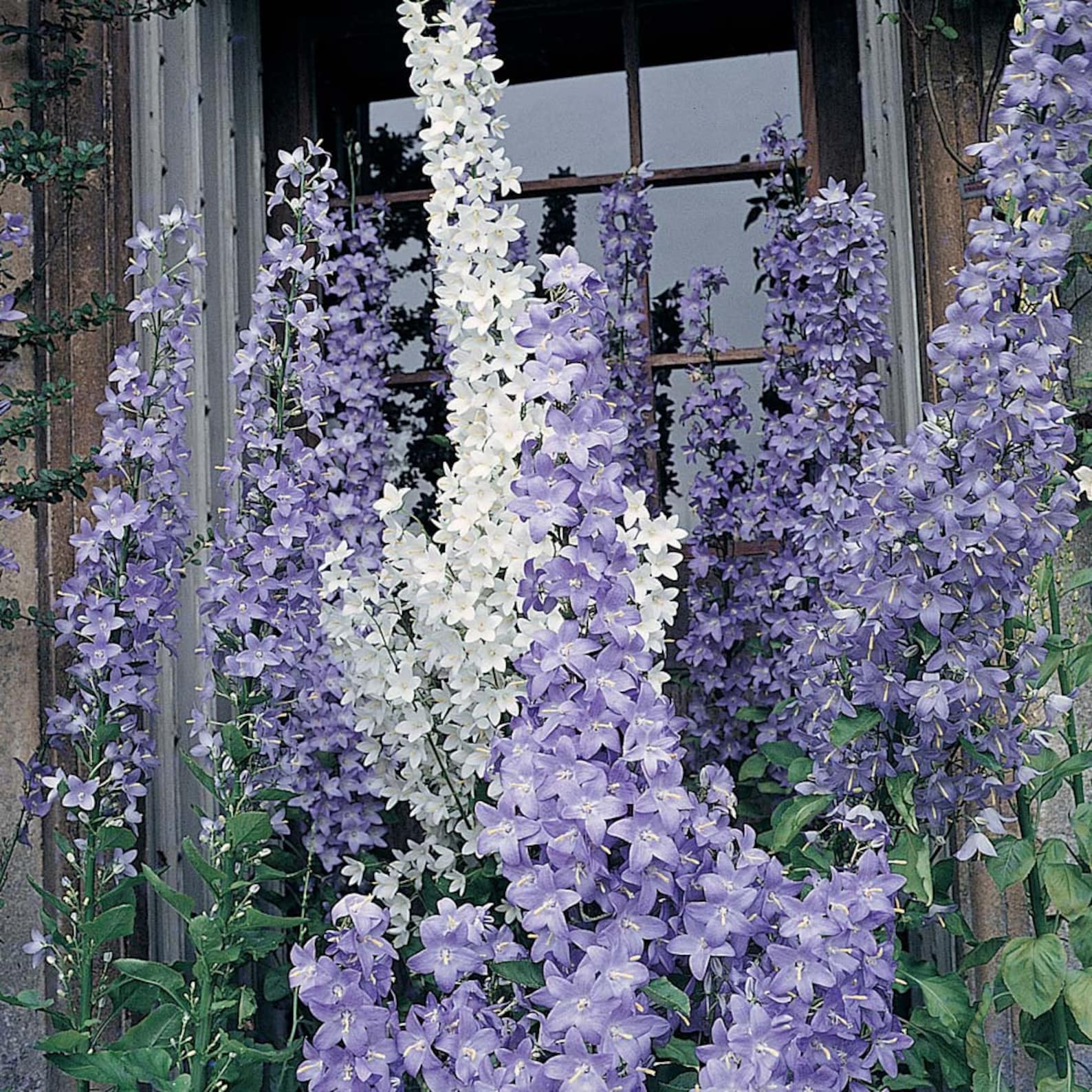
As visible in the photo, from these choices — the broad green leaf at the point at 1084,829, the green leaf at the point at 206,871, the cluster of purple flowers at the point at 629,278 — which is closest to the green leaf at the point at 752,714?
the cluster of purple flowers at the point at 629,278

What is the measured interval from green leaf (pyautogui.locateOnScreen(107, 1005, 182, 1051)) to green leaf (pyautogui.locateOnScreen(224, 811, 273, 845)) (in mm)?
264

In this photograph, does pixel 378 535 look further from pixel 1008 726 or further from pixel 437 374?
pixel 1008 726

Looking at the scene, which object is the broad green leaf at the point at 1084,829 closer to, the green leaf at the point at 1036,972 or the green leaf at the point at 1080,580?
the green leaf at the point at 1036,972

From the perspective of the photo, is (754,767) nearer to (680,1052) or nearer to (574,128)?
(680,1052)

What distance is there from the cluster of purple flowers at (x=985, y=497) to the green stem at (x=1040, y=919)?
5 centimetres

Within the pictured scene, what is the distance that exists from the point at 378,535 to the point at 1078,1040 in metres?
1.38

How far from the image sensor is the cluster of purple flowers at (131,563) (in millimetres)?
2193

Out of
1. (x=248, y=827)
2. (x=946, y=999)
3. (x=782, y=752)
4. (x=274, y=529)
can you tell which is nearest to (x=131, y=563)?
(x=274, y=529)

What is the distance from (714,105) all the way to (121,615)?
1.64 m

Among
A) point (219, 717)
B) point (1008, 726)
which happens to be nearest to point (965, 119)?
point (1008, 726)

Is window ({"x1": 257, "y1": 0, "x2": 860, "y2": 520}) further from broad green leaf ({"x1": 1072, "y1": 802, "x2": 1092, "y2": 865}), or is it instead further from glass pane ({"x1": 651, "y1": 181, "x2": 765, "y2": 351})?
broad green leaf ({"x1": 1072, "y1": 802, "x2": 1092, "y2": 865})

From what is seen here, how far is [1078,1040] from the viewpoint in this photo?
2.12m

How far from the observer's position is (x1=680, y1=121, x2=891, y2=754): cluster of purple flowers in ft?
7.91

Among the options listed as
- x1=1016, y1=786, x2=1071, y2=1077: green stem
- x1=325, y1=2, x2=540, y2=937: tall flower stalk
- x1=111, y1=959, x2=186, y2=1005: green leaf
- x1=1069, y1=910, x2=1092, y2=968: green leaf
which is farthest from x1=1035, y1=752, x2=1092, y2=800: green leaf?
x1=111, y1=959, x2=186, y2=1005: green leaf
